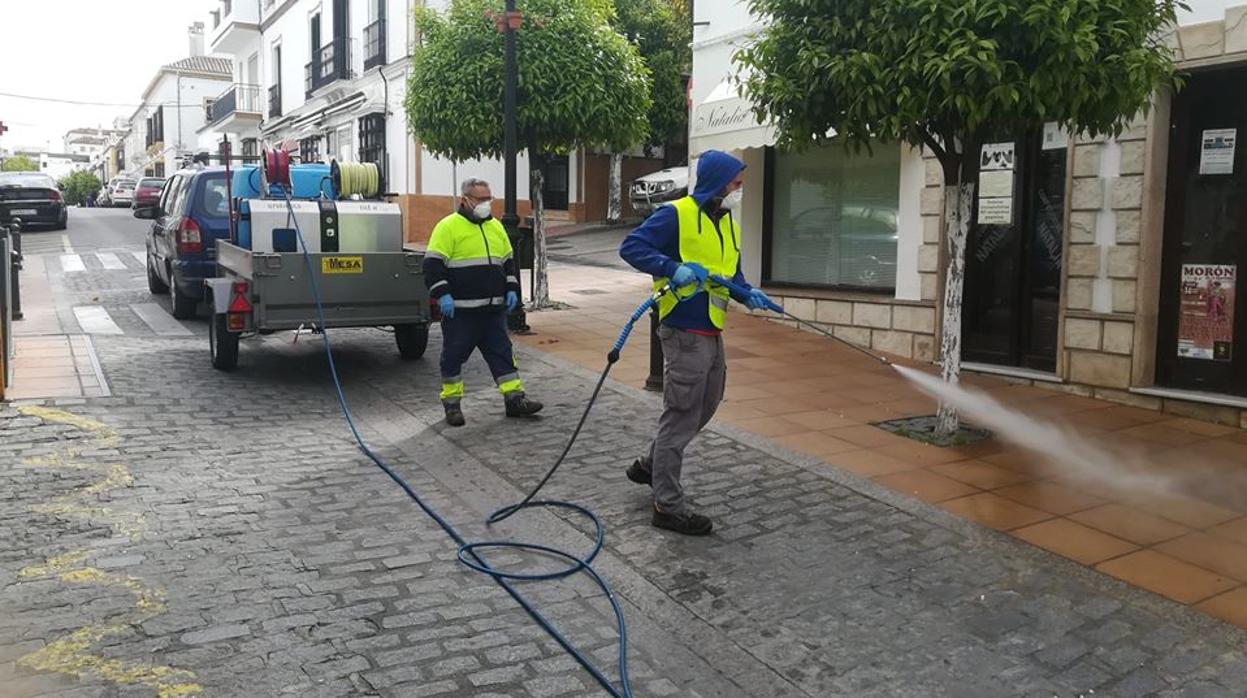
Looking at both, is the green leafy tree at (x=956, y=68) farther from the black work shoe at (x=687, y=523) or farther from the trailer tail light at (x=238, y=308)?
the trailer tail light at (x=238, y=308)

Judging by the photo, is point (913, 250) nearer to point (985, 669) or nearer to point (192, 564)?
point (985, 669)

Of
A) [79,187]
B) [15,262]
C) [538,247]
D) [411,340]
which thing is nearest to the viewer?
[411,340]

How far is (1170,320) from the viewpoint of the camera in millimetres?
7621

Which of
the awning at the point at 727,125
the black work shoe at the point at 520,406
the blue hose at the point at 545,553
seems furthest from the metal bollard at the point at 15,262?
Answer: the awning at the point at 727,125

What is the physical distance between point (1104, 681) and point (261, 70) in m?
39.1

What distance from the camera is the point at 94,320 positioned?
1145cm

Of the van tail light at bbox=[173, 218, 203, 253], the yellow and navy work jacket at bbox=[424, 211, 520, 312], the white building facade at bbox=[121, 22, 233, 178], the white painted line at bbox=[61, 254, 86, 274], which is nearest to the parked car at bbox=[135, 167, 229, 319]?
the van tail light at bbox=[173, 218, 203, 253]

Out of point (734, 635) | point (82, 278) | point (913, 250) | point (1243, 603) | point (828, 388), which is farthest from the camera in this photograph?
point (82, 278)

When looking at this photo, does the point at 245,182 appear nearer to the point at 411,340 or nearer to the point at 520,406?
the point at 411,340

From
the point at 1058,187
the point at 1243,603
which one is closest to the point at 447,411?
the point at 1243,603

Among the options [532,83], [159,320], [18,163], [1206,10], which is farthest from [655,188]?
[18,163]

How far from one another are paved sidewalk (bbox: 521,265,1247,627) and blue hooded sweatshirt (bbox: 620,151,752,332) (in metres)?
1.68

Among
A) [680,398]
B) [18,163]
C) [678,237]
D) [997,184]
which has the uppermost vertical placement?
[18,163]

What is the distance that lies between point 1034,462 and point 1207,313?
7.72 ft
